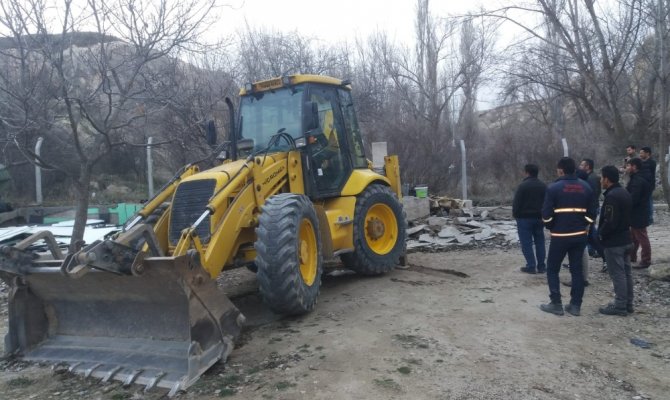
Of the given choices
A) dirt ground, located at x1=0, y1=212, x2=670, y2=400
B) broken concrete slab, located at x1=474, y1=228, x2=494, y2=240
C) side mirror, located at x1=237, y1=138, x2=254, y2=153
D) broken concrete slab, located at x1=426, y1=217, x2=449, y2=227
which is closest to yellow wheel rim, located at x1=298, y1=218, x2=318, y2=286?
dirt ground, located at x1=0, y1=212, x2=670, y2=400

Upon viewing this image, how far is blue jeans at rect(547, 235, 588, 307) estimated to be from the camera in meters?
5.81

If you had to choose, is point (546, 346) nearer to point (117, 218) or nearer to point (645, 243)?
point (645, 243)

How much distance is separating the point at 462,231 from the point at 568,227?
16.9ft

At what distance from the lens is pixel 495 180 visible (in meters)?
17.7

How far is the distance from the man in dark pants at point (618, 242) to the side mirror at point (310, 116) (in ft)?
11.2

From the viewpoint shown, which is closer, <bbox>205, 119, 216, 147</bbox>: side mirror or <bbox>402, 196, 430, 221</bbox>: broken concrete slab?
<bbox>205, 119, 216, 147</bbox>: side mirror

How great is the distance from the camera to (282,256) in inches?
199

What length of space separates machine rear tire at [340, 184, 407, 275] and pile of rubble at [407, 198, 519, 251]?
2.22m

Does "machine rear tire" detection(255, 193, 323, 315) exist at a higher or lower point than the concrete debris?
higher

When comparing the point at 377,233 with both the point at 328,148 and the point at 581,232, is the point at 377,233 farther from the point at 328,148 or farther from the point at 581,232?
the point at 581,232

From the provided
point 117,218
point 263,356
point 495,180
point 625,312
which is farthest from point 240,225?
point 495,180

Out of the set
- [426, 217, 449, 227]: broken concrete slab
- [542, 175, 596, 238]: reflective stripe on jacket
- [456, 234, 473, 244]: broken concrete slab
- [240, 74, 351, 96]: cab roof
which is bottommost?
[456, 234, 473, 244]: broken concrete slab

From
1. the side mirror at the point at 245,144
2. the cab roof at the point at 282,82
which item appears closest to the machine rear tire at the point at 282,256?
the side mirror at the point at 245,144

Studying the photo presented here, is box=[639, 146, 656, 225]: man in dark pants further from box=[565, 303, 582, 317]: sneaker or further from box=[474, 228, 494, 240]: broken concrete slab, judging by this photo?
box=[474, 228, 494, 240]: broken concrete slab
